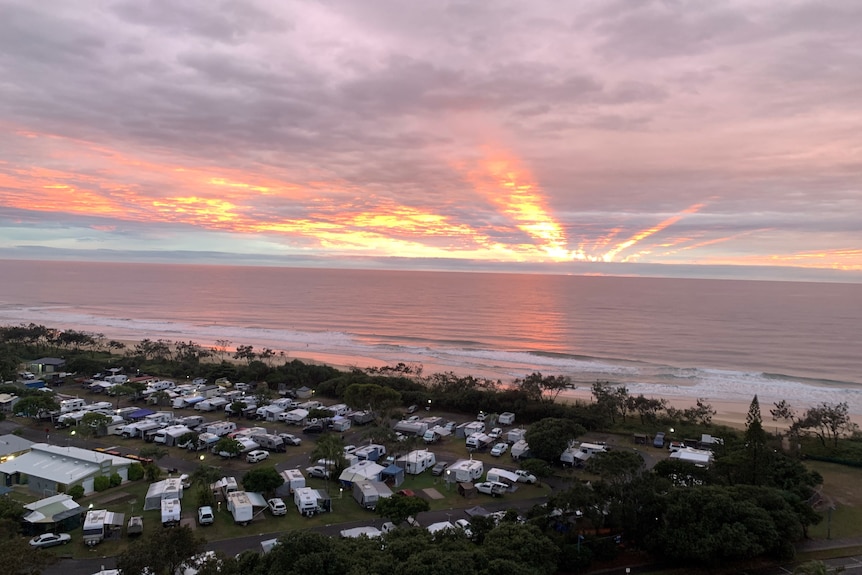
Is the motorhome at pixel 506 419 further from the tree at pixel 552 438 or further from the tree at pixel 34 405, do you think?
the tree at pixel 34 405

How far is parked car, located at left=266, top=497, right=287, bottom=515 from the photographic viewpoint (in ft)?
68.0

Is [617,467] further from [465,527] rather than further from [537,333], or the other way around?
[537,333]

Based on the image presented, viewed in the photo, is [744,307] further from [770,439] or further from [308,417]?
[308,417]

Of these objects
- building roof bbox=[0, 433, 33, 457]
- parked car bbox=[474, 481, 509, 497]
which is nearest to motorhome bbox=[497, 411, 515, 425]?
parked car bbox=[474, 481, 509, 497]

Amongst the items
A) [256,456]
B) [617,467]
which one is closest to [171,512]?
[256,456]

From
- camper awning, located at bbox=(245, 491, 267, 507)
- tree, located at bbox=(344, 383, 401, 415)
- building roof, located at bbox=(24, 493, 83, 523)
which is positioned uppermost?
tree, located at bbox=(344, 383, 401, 415)

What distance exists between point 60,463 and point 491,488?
20744 mm

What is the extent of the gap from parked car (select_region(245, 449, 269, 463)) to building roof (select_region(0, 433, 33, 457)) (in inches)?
439

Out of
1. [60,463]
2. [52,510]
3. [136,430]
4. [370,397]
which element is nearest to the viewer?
[52,510]

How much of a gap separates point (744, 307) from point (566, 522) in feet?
428

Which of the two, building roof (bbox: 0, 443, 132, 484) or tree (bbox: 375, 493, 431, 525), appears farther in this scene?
building roof (bbox: 0, 443, 132, 484)

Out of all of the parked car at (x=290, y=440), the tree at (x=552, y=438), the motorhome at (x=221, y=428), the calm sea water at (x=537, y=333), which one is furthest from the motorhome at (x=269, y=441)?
the calm sea water at (x=537, y=333)

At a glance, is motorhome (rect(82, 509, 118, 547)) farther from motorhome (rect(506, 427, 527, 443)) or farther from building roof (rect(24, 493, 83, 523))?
motorhome (rect(506, 427, 527, 443))

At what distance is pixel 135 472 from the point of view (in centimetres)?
2408
